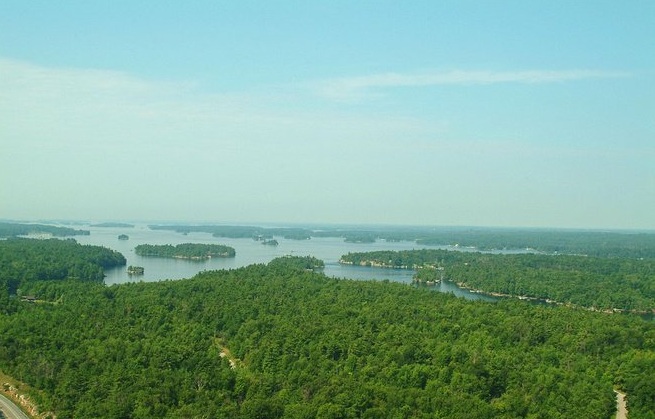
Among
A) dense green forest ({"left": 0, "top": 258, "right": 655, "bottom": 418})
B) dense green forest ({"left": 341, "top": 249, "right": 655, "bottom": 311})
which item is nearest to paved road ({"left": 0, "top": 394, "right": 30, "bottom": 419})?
dense green forest ({"left": 0, "top": 258, "right": 655, "bottom": 418})

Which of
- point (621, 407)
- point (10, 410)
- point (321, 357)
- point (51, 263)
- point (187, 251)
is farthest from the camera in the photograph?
point (187, 251)

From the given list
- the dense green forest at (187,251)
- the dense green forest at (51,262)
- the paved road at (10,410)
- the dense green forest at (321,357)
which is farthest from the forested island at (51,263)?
the paved road at (10,410)

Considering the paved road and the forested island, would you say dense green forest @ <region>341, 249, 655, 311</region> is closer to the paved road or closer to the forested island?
the forested island

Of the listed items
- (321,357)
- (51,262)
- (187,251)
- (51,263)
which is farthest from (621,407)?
(187,251)

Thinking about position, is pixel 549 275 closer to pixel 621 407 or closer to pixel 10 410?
pixel 621 407

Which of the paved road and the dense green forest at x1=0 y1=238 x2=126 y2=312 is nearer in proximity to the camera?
the paved road
